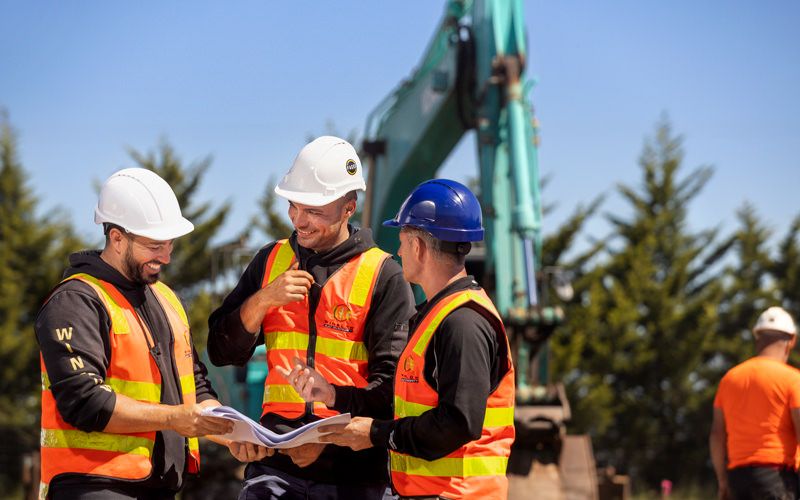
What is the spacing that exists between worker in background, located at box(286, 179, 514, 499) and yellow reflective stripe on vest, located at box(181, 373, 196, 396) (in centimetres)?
51

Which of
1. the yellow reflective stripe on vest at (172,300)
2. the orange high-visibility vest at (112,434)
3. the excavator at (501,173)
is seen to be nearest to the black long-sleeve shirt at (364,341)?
the yellow reflective stripe on vest at (172,300)

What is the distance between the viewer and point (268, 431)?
170 inches

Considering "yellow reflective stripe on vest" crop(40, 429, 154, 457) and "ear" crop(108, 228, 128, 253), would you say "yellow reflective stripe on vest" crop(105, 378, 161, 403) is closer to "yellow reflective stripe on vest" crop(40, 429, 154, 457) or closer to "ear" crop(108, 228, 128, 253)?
"yellow reflective stripe on vest" crop(40, 429, 154, 457)

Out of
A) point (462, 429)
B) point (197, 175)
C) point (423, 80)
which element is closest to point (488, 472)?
point (462, 429)

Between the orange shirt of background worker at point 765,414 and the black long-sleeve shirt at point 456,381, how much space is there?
12.6 ft

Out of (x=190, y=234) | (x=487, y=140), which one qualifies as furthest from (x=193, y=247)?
(x=487, y=140)

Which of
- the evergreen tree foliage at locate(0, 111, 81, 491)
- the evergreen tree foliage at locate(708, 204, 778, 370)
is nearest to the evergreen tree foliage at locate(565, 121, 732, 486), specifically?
the evergreen tree foliage at locate(708, 204, 778, 370)

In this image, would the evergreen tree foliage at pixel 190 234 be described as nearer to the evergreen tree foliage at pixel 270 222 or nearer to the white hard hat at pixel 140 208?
the evergreen tree foliage at pixel 270 222

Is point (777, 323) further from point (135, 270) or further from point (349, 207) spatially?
point (135, 270)

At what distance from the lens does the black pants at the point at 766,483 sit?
7.25 meters

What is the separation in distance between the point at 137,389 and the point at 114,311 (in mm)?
321

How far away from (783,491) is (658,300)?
87.7 feet

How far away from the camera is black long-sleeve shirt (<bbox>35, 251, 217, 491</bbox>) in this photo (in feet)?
13.5

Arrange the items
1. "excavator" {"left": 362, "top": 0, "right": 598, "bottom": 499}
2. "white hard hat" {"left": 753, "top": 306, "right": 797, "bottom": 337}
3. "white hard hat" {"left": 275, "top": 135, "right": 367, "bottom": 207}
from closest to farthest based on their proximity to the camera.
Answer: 1. "white hard hat" {"left": 275, "top": 135, "right": 367, "bottom": 207}
2. "white hard hat" {"left": 753, "top": 306, "right": 797, "bottom": 337}
3. "excavator" {"left": 362, "top": 0, "right": 598, "bottom": 499}
